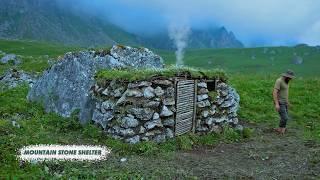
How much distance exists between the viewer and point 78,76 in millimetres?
19359

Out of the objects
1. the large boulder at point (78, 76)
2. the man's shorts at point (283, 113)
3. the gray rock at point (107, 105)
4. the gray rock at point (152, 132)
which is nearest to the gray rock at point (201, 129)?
the gray rock at point (152, 132)

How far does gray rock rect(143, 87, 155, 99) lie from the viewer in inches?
622

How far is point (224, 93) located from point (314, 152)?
14.7 ft

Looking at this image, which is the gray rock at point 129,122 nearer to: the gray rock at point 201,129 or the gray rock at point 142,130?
the gray rock at point 142,130

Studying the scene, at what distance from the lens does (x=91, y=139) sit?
15.9 meters

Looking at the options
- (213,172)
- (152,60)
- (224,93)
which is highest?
(152,60)

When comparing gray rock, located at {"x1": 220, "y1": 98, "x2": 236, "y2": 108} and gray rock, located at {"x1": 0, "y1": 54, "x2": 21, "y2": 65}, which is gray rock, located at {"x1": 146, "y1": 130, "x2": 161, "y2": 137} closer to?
gray rock, located at {"x1": 220, "y1": 98, "x2": 236, "y2": 108}

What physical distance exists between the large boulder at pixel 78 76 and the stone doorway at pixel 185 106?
3.27 m

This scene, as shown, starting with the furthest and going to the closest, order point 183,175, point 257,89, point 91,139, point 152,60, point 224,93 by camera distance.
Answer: point 257,89, point 152,60, point 224,93, point 91,139, point 183,175

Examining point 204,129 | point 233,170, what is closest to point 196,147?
point 204,129

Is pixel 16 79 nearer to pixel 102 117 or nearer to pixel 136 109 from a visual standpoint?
pixel 102 117

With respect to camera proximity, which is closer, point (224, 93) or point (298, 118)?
point (224, 93)

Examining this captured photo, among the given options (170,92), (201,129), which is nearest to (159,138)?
(170,92)

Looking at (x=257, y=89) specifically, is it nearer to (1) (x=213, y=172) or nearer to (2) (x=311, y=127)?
(2) (x=311, y=127)
